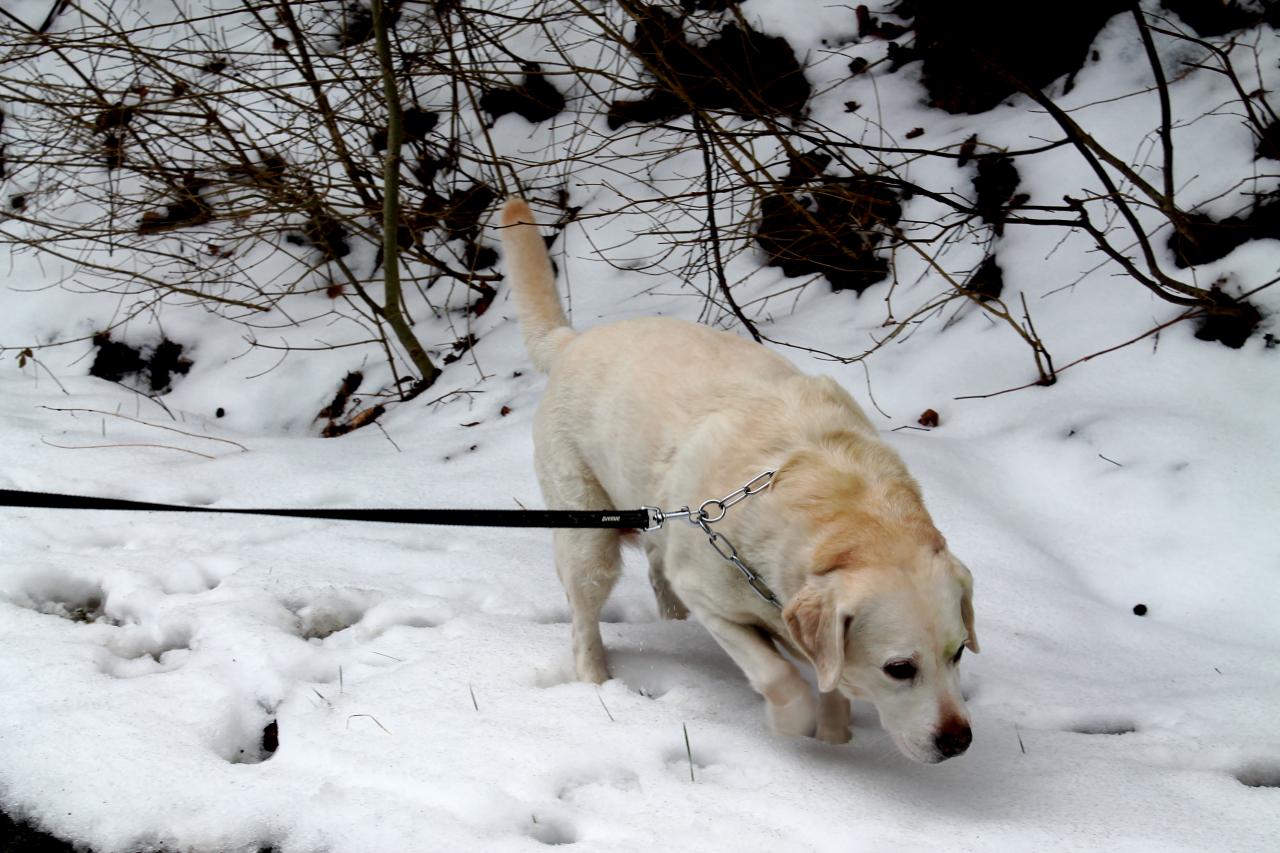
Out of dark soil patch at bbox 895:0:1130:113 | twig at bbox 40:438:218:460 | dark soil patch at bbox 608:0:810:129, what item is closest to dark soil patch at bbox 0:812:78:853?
twig at bbox 40:438:218:460

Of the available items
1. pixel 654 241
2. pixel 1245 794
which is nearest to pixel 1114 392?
pixel 1245 794

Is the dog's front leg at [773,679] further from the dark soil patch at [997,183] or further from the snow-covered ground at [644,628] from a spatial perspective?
the dark soil patch at [997,183]

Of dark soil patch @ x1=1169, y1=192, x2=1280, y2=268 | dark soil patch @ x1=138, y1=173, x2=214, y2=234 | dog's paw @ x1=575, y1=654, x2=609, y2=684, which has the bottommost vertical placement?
dark soil patch @ x1=1169, y1=192, x2=1280, y2=268

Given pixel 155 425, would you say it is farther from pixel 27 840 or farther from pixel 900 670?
pixel 900 670

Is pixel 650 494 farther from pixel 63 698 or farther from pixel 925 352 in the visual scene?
pixel 925 352

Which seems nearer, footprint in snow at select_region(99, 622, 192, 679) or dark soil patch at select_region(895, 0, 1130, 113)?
A: footprint in snow at select_region(99, 622, 192, 679)

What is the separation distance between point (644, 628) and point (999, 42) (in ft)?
12.4

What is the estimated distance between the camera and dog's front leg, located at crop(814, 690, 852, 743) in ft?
8.82

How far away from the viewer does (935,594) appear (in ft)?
7.64

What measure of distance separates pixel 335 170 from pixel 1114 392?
4622mm

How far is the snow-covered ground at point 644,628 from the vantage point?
2.29 meters

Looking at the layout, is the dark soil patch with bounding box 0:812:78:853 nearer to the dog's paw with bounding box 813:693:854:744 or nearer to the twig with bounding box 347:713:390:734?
the twig with bounding box 347:713:390:734

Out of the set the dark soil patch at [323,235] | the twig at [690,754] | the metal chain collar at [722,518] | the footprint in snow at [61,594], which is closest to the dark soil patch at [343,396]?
the dark soil patch at [323,235]

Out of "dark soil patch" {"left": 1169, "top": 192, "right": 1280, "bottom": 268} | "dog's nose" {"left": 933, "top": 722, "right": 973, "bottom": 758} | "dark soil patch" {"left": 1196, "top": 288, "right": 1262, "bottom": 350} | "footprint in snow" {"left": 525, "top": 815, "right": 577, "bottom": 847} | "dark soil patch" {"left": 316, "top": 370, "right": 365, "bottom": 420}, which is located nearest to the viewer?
"footprint in snow" {"left": 525, "top": 815, "right": 577, "bottom": 847}
